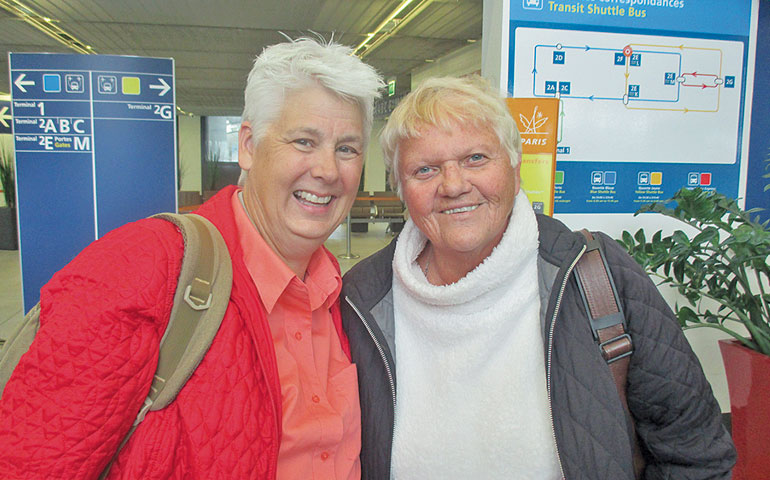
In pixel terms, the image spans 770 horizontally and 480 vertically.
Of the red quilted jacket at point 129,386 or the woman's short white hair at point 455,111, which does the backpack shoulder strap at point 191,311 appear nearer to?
the red quilted jacket at point 129,386

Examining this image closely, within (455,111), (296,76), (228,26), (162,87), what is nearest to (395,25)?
(228,26)

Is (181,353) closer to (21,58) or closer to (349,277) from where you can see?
(349,277)

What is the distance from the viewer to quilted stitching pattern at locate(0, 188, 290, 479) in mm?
791

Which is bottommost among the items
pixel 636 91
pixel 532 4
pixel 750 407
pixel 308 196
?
pixel 750 407

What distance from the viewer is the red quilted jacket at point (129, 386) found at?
2.60ft

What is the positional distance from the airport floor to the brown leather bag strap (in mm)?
2469

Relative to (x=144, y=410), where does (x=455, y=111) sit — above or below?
above

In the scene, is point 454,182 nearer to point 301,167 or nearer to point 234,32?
point 301,167

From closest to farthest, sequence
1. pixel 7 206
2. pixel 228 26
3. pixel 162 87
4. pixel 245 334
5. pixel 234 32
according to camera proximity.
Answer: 1. pixel 245 334
2. pixel 162 87
3. pixel 228 26
4. pixel 234 32
5. pixel 7 206

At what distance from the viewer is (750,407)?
2.42 m

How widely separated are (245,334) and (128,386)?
0.23 metres

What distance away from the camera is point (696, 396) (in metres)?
1.23

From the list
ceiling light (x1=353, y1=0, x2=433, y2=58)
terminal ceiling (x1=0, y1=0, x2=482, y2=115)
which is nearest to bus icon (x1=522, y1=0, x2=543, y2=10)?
terminal ceiling (x1=0, y1=0, x2=482, y2=115)

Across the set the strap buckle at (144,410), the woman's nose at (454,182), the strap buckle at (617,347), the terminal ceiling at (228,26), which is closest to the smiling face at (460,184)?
the woman's nose at (454,182)
